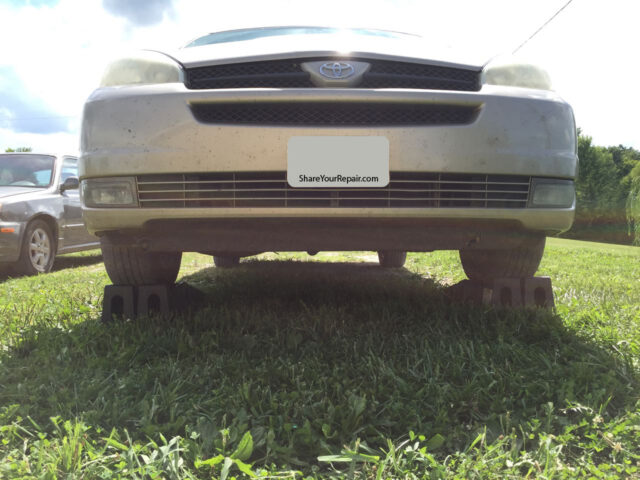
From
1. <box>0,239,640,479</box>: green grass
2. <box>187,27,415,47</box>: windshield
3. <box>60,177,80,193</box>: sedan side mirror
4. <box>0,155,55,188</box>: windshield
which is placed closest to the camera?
<box>0,239,640,479</box>: green grass

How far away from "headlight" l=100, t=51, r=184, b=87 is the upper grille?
7 centimetres

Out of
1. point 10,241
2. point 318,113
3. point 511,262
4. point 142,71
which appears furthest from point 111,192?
point 10,241

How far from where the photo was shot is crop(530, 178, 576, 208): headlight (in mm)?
1975

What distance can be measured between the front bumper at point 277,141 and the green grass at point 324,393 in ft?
1.78

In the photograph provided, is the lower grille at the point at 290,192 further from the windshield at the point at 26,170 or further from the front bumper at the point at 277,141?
the windshield at the point at 26,170

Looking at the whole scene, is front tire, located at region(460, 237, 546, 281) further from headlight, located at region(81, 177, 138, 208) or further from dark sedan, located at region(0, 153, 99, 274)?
dark sedan, located at region(0, 153, 99, 274)

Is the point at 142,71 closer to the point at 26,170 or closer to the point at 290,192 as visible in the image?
the point at 290,192

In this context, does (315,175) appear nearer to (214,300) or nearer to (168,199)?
(168,199)

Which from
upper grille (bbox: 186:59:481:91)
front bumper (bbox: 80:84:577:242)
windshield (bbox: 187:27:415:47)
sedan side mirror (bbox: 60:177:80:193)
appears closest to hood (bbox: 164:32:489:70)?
upper grille (bbox: 186:59:481:91)

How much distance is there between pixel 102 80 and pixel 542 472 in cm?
215

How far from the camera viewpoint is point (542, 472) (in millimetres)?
1171

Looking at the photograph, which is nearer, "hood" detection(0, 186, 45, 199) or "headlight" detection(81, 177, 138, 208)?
"headlight" detection(81, 177, 138, 208)

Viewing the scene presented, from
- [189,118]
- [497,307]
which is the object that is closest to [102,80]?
[189,118]

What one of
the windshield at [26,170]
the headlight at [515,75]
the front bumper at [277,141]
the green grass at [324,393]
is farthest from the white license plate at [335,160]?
the windshield at [26,170]
